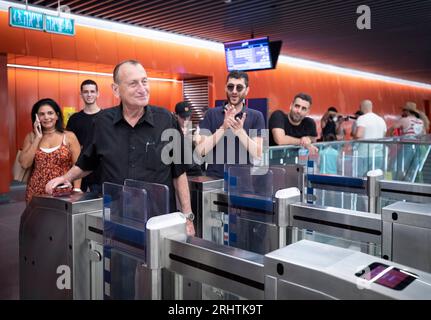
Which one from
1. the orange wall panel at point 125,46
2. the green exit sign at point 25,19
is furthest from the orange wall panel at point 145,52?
the green exit sign at point 25,19

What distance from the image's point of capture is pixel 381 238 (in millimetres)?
1618

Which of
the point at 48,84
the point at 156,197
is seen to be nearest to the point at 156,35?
the point at 48,84

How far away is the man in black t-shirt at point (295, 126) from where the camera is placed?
344cm

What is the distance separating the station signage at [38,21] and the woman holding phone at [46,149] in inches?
103

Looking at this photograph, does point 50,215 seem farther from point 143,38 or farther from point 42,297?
point 143,38

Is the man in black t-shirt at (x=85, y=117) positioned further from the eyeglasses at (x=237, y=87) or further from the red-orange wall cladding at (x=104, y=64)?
the red-orange wall cladding at (x=104, y=64)

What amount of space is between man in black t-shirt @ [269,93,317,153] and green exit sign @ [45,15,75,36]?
3.02 m

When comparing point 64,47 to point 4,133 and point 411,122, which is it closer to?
point 4,133

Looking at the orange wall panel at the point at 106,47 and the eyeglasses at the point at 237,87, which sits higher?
the orange wall panel at the point at 106,47

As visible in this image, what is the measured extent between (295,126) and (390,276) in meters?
2.87

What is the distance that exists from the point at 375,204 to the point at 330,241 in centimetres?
32
